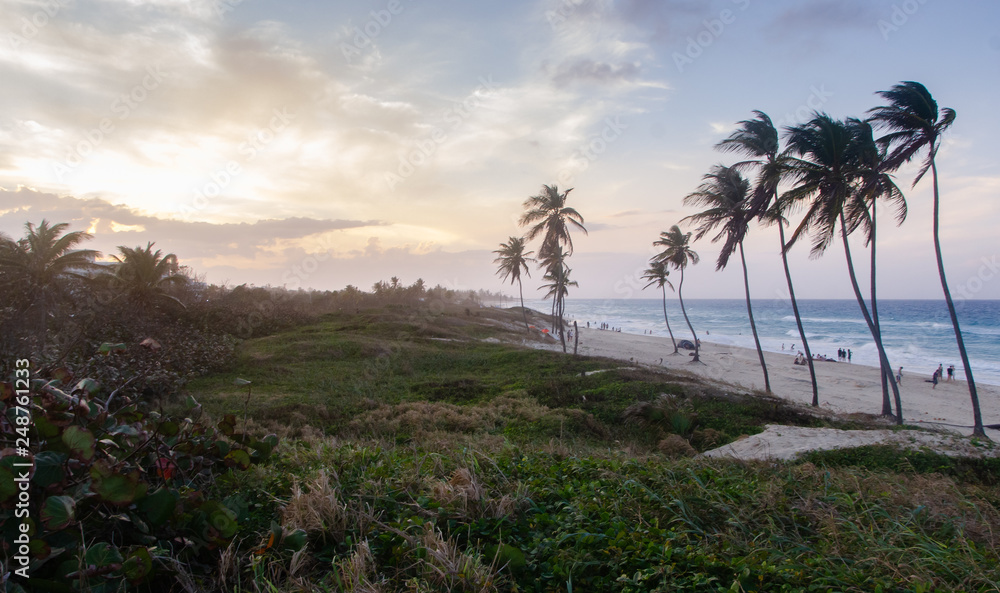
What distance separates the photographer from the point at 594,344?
44781 mm

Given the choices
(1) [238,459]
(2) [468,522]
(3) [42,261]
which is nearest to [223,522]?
(1) [238,459]

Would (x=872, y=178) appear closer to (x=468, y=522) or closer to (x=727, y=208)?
(x=727, y=208)

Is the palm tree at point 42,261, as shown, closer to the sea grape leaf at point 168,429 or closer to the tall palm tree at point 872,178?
the sea grape leaf at point 168,429

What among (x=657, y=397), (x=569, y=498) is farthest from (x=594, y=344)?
(x=569, y=498)

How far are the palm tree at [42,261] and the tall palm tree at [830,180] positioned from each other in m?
24.4

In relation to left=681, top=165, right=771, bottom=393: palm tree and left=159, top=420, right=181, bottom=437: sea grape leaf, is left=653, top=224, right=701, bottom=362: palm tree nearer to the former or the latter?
left=681, top=165, right=771, bottom=393: palm tree

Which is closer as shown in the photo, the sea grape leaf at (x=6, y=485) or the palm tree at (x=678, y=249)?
the sea grape leaf at (x=6, y=485)

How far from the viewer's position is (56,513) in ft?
6.59

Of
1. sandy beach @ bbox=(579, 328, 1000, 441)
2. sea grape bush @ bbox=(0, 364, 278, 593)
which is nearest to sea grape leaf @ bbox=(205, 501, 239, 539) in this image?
sea grape bush @ bbox=(0, 364, 278, 593)

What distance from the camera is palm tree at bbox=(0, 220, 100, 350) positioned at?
599 inches

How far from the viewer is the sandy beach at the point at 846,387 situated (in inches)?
799

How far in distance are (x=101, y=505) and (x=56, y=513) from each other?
0.54 meters

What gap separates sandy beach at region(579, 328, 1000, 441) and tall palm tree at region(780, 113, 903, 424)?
5.16 meters

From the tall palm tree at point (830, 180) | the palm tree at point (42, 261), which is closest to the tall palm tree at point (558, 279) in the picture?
the tall palm tree at point (830, 180)
